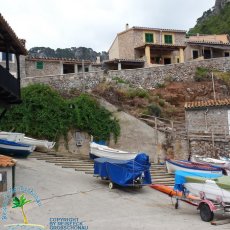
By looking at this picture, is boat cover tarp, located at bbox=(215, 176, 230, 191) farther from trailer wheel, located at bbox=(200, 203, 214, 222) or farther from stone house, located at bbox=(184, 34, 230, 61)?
stone house, located at bbox=(184, 34, 230, 61)

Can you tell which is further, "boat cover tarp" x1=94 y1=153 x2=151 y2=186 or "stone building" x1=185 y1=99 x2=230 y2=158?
"stone building" x1=185 y1=99 x2=230 y2=158

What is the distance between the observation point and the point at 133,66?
4547 cm

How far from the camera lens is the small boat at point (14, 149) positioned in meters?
22.1

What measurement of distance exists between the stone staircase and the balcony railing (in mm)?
4629

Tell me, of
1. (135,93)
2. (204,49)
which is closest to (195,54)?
(204,49)

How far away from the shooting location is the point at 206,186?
47.1ft

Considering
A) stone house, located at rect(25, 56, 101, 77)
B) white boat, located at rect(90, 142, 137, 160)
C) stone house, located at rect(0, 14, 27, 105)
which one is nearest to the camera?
Answer: stone house, located at rect(0, 14, 27, 105)

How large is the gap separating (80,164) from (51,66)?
19.6m

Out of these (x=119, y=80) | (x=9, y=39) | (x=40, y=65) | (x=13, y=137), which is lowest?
(x=13, y=137)

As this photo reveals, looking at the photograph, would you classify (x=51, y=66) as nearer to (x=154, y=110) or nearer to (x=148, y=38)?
(x=154, y=110)

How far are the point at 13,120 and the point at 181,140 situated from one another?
1072cm

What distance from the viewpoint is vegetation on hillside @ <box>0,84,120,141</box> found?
26156 mm

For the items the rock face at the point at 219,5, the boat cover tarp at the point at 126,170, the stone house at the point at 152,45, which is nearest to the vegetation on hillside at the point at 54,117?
the boat cover tarp at the point at 126,170

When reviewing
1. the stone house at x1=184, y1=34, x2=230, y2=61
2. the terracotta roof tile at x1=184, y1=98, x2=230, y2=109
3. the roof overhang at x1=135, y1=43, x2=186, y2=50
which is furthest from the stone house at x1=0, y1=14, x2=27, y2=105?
the stone house at x1=184, y1=34, x2=230, y2=61
